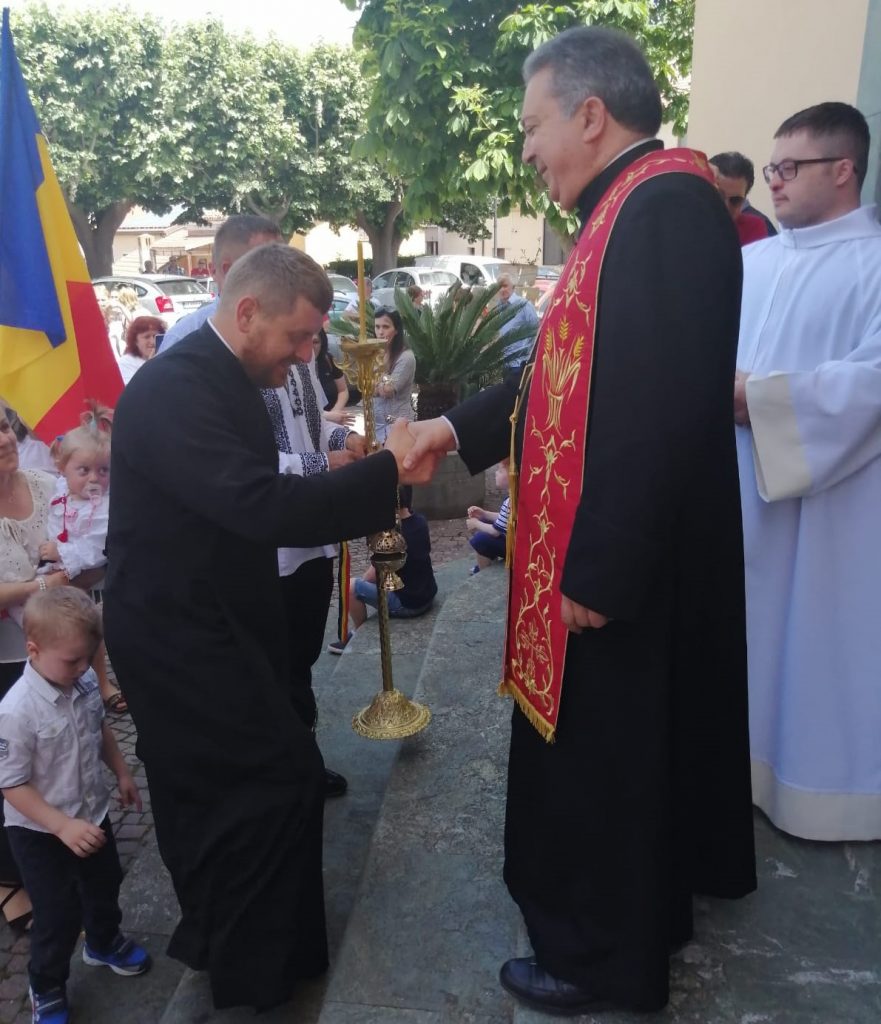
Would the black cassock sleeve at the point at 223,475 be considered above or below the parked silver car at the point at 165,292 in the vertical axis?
above

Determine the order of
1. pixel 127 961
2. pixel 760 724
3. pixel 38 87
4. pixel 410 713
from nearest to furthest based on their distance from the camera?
pixel 760 724
pixel 127 961
pixel 410 713
pixel 38 87

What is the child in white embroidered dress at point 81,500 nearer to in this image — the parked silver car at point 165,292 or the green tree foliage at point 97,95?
the parked silver car at point 165,292

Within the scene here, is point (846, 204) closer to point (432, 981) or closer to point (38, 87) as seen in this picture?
point (432, 981)

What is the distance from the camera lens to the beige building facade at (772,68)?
3.11 m

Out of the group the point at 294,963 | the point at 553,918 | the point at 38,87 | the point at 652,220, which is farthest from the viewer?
the point at 38,87

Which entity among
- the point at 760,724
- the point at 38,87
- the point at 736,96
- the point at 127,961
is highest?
the point at 38,87

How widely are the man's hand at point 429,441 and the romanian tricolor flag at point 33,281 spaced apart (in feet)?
7.08

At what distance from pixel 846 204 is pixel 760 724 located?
142cm

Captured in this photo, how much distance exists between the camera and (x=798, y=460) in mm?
2252

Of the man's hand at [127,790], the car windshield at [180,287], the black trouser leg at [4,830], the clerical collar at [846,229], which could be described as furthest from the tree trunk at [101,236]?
the clerical collar at [846,229]

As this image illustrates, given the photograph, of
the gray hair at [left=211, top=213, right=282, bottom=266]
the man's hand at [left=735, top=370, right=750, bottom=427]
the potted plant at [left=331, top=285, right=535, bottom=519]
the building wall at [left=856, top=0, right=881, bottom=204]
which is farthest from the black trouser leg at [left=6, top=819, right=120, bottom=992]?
the potted plant at [left=331, top=285, right=535, bottom=519]

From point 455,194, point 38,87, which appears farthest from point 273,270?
point 38,87

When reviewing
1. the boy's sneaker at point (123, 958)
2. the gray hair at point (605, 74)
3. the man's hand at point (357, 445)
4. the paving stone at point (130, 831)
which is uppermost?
the gray hair at point (605, 74)

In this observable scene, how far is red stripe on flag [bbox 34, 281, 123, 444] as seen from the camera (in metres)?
3.83
